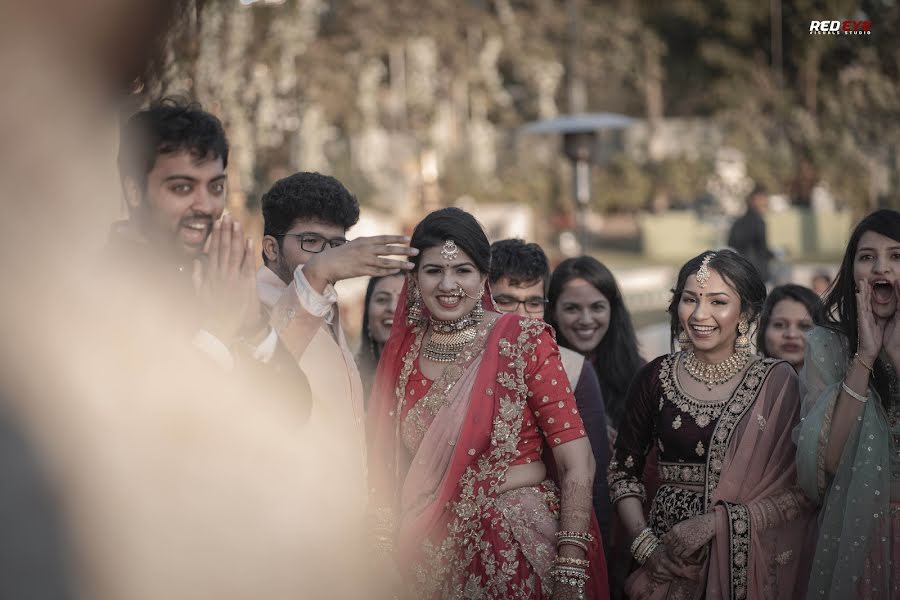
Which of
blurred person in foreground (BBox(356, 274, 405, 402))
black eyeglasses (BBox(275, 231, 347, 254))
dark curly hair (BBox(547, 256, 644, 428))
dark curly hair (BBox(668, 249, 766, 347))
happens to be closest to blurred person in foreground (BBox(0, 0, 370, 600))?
black eyeglasses (BBox(275, 231, 347, 254))

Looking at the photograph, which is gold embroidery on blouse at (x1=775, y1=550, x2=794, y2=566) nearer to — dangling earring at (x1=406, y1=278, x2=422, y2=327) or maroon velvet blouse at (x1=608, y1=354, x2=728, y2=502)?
maroon velvet blouse at (x1=608, y1=354, x2=728, y2=502)

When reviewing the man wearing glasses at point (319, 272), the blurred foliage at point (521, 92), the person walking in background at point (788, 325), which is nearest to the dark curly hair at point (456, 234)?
the man wearing glasses at point (319, 272)

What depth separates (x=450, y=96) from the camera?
2931 cm

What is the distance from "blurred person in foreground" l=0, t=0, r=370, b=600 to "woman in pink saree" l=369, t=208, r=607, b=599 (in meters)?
1.17

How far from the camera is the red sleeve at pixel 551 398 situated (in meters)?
2.79

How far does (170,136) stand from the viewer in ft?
6.88

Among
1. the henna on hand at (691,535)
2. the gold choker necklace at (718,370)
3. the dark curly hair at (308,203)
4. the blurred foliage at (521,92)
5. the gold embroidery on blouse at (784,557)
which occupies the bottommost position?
the gold embroidery on blouse at (784,557)

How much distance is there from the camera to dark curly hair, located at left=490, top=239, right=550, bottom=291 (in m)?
3.72

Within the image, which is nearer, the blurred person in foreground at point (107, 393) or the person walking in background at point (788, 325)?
the blurred person in foreground at point (107, 393)

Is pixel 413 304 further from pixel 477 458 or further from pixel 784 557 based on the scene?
pixel 784 557

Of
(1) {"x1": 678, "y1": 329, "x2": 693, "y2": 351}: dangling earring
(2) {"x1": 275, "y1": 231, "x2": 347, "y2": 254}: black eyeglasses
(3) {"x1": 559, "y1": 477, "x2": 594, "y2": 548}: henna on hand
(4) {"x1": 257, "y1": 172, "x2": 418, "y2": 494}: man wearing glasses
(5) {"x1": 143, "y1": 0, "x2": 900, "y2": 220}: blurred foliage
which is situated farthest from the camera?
(5) {"x1": 143, "y1": 0, "x2": 900, "y2": 220}: blurred foliage

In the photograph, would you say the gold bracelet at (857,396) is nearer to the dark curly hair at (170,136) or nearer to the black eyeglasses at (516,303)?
the black eyeglasses at (516,303)

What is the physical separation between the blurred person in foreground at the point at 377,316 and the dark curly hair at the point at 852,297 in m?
1.65

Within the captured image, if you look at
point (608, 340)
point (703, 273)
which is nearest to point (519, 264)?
point (608, 340)
